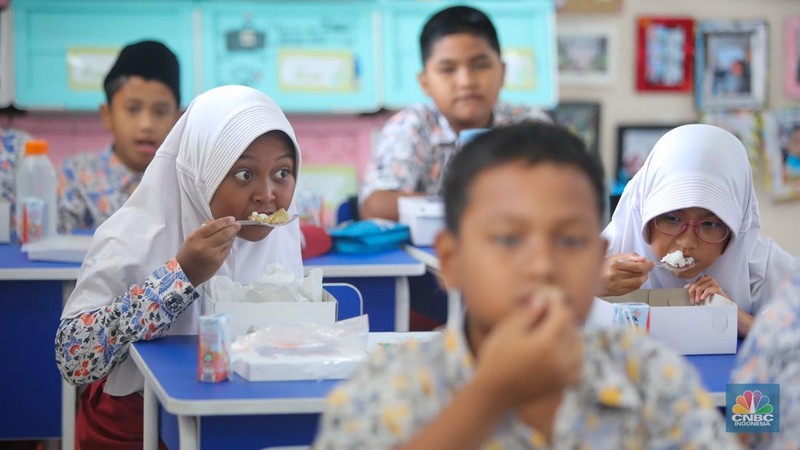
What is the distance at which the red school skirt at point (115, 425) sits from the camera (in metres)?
2.40

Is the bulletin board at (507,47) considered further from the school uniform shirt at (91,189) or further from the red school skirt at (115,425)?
the red school skirt at (115,425)

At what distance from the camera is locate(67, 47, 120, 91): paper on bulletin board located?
208 inches

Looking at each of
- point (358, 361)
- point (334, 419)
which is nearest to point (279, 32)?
point (358, 361)

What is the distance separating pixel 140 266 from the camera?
7.86ft

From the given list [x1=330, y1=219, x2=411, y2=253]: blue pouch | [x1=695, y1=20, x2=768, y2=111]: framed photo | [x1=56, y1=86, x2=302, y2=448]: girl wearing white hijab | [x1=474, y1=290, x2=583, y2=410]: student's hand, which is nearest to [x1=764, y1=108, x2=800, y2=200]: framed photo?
[x1=695, y1=20, x2=768, y2=111]: framed photo

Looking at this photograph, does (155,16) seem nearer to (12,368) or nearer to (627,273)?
(12,368)

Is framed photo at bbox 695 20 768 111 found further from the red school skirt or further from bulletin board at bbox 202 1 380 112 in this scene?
the red school skirt

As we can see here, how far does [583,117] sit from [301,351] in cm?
409

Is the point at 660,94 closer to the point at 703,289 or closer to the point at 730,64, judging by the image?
the point at 730,64

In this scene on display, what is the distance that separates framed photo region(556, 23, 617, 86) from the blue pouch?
2357 mm

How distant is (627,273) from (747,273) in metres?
0.38

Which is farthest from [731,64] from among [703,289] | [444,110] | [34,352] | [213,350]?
[213,350]

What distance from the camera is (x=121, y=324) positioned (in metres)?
2.26

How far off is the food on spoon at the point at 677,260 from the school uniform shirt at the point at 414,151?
1.92m
